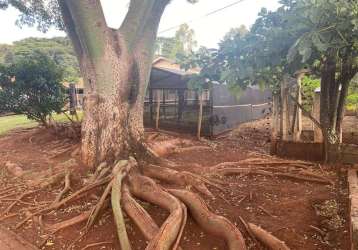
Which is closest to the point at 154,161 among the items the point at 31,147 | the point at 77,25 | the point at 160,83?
the point at 77,25

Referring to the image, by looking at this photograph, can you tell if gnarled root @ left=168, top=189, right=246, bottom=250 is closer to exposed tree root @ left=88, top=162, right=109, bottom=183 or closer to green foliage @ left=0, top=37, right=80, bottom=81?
exposed tree root @ left=88, top=162, right=109, bottom=183

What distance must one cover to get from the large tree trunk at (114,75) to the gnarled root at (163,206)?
3.14 ft

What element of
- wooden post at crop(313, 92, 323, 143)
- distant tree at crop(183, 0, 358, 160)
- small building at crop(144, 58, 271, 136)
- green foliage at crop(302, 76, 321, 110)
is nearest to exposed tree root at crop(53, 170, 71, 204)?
distant tree at crop(183, 0, 358, 160)

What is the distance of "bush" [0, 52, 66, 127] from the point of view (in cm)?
936

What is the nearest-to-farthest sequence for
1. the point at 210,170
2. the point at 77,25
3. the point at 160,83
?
the point at 77,25 → the point at 210,170 → the point at 160,83

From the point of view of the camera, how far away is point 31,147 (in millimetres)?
8367

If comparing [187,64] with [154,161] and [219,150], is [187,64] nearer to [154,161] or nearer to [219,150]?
[154,161]

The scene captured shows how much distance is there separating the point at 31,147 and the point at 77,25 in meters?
4.72

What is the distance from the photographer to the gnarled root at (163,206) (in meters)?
3.07

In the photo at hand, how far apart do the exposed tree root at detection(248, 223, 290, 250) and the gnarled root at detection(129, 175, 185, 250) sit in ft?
2.55

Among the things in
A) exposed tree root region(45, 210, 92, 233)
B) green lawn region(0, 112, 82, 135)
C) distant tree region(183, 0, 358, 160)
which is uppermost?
distant tree region(183, 0, 358, 160)

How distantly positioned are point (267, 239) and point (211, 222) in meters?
0.62

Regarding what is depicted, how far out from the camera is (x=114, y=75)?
5.24 meters

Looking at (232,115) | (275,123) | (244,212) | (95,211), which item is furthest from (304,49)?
(232,115)
